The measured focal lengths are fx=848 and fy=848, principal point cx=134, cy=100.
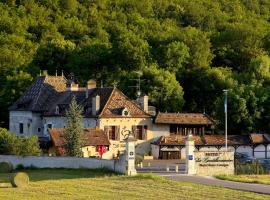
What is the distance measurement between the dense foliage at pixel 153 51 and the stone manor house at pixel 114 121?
179 inches

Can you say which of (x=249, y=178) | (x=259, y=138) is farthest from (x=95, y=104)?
(x=249, y=178)

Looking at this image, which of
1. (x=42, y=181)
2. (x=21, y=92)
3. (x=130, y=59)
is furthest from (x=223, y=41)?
(x=42, y=181)

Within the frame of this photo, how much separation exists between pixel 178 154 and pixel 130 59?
2429 cm

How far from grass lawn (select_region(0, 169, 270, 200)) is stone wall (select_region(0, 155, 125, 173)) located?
2756 millimetres

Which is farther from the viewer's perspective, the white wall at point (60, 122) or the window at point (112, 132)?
the white wall at point (60, 122)

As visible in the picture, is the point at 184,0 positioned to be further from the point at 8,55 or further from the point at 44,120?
the point at 44,120

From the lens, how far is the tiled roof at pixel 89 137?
6078 cm

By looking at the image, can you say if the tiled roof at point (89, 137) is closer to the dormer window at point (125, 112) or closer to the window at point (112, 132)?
the window at point (112, 132)

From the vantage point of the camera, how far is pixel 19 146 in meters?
57.2

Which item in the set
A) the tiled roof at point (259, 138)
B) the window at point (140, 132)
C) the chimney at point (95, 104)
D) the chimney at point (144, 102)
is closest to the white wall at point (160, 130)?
the window at point (140, 132)

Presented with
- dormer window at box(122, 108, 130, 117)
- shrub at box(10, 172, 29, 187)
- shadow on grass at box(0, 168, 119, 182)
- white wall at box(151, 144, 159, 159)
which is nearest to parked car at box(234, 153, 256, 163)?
white wall at box(151, 144, 159, 159)

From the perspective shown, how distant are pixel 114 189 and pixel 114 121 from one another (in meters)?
27.1

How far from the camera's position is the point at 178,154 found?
66000 mm

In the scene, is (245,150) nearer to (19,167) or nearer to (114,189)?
(19,167)
